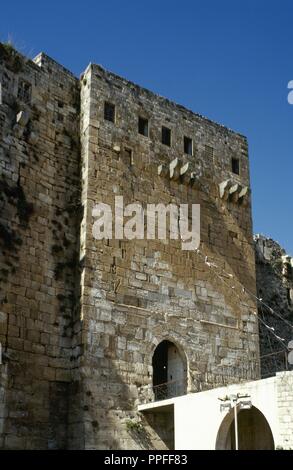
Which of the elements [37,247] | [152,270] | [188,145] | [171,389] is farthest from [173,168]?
[171,389]

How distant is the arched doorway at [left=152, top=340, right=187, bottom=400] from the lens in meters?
17.1

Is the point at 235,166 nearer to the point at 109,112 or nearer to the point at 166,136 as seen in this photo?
the point at 166,136

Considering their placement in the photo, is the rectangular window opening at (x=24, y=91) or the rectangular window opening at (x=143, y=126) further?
the rectangular window opening at (x=143, y=126)

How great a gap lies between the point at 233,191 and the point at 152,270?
162 inches

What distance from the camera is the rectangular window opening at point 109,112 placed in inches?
707

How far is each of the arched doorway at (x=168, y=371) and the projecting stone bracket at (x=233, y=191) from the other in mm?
4905

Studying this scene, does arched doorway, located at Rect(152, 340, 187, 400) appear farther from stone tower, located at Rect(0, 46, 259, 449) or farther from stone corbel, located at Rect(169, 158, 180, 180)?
stone corbel, located at Rect(169, 158, 180, 180)

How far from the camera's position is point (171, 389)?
17.2m

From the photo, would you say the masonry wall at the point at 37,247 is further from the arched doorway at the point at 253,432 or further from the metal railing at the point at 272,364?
the metal railing at the point at 272,364

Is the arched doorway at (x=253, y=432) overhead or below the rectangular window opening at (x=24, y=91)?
below

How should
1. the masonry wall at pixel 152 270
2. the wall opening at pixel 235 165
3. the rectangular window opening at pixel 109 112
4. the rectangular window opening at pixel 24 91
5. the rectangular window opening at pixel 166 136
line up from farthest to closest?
the wall opening at pixel 235 165 < the rectangular window opening at pixel 166 136 < the rectangular window opening at pixel 109 112 < the rectangular window opening at pixel 24 91 < the masonry wall at pixel 152 270

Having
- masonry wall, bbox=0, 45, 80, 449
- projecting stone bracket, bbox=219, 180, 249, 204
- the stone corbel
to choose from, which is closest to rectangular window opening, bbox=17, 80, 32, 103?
masonry wall, bbox=0, 45, 80, 449

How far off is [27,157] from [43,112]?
142cm
